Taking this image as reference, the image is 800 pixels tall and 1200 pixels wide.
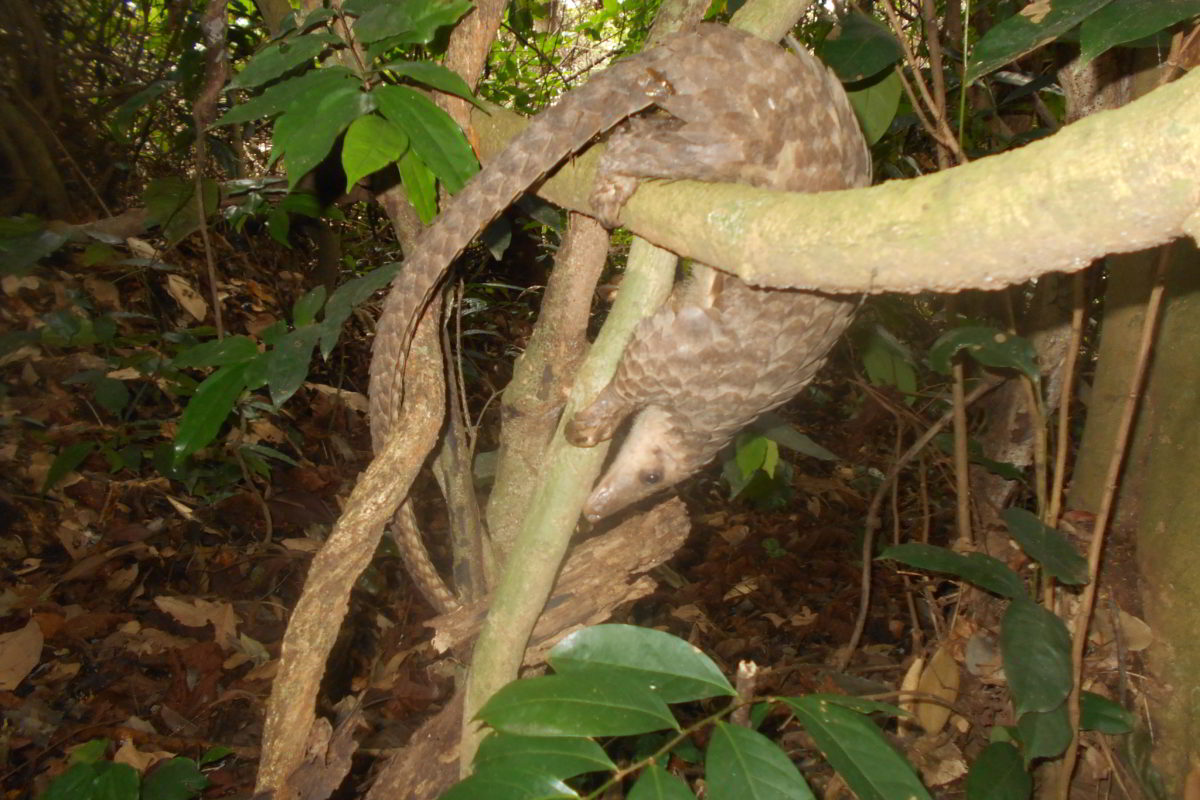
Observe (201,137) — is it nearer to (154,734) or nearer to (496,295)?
(154,734)

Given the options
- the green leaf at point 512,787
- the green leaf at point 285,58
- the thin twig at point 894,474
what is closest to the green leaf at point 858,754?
the green leaf at point 512,787

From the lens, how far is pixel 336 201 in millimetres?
2238

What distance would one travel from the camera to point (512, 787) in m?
1.08

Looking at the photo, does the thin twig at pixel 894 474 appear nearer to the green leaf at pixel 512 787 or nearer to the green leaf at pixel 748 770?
the green leaf at pixel 748 770

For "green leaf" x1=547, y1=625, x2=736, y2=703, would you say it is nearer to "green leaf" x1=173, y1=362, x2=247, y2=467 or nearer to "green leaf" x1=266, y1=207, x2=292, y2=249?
"green leaf" x1=173, y1=362, x2=247, y2=467

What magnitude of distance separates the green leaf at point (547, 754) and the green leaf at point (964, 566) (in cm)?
114

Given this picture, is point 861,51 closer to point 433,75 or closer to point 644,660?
point 433,75

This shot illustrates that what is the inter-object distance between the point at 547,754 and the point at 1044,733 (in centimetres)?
133

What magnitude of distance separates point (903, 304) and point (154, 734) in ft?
12.9

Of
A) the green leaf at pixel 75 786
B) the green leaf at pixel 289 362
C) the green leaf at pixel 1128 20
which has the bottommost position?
the green leaf at pixel 75 786

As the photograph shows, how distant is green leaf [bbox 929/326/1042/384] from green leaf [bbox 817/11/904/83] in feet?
2.47

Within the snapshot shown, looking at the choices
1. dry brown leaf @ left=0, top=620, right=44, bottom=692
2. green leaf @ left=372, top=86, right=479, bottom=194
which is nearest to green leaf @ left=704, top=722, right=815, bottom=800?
green leaf @ left=372, top=86, right=479, bottom=194

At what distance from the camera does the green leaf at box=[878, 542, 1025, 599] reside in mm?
2006

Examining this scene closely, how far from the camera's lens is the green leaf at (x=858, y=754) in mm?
1210
